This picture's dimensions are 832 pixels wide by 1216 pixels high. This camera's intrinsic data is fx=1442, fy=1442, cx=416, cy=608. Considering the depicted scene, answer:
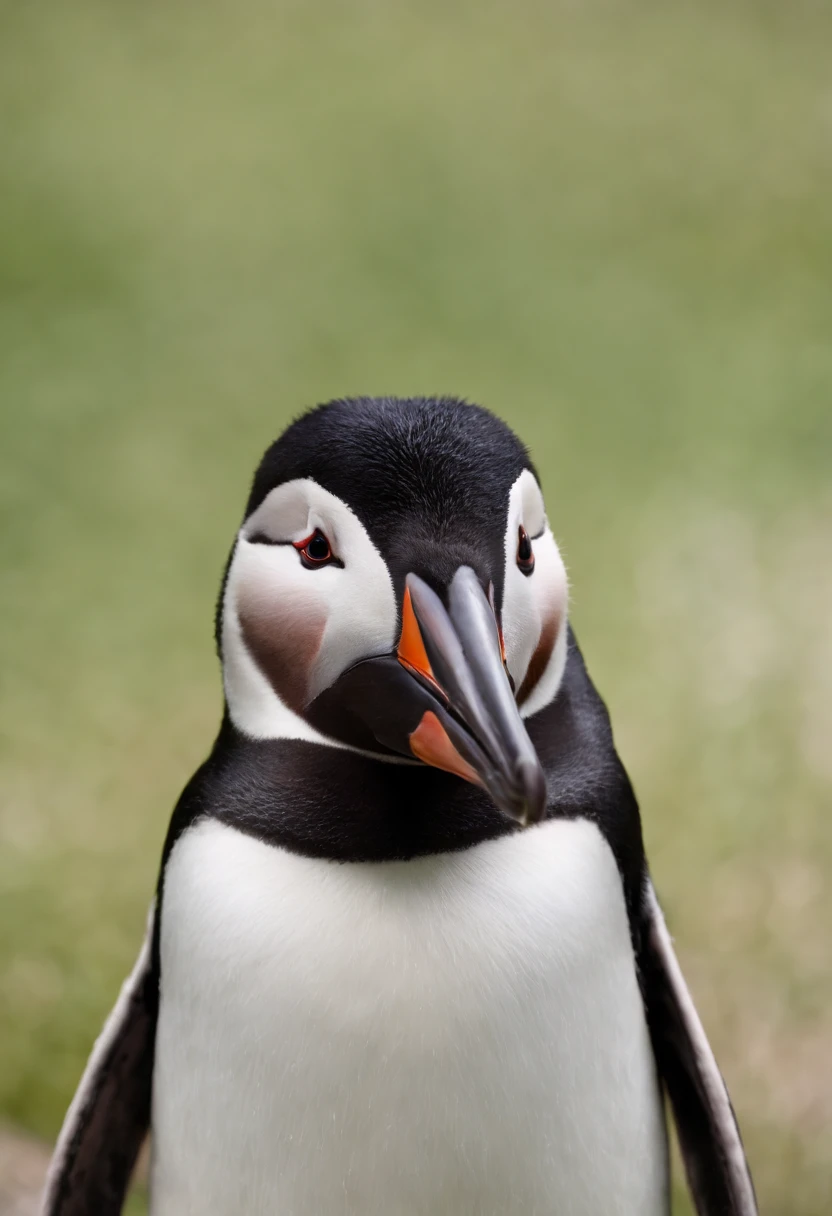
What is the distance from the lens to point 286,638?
1.00m

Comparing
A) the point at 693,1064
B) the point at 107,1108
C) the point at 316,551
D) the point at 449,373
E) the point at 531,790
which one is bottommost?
the point at 107,1108

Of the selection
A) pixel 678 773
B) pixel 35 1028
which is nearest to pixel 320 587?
pixel 35 1028

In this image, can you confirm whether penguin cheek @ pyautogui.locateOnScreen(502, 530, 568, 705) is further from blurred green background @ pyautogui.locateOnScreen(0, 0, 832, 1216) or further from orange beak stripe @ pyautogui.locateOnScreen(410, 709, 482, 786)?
blurred green background @ pyautogui.locateOnScreen(0, 0, 832, 1216)

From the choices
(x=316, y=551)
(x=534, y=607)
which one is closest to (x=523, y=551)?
(x=534, y=607)

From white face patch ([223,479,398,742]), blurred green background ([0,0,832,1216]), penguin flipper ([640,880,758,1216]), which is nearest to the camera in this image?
white face patch ([223,479,398,742])

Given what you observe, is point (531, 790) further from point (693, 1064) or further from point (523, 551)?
point (693, 1064)

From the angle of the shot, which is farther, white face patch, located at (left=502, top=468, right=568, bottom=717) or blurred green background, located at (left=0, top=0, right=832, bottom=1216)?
blurred green background, located at (left=0, top=0, right=832, bottom=1216)

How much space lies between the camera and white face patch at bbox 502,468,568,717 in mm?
949

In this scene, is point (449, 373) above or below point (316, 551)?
above

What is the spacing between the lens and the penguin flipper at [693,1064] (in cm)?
115

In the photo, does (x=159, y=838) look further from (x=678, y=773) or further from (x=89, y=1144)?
(x=89, y=1144)

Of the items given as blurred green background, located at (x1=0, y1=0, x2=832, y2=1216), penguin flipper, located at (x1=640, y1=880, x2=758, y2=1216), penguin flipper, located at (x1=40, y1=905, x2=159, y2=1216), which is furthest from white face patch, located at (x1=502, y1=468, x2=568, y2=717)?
blurred green background, located at (x1=0, y1=0, x2=832, y2=1216)

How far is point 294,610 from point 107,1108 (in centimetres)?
51

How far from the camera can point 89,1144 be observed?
120cm
